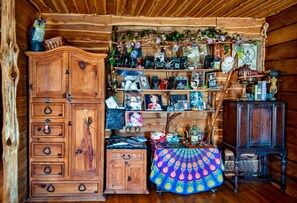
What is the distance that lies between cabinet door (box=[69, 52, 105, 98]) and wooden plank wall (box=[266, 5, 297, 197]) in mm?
2360

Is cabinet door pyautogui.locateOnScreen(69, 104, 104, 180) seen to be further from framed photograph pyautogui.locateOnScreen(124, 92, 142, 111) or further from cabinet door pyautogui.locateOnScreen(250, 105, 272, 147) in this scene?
cabinet door pyautogui.locateOnScreen(250, 105, 272, 147)

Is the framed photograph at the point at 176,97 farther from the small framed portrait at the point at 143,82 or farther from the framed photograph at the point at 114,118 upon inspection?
the framed photograph at the point at 114,118

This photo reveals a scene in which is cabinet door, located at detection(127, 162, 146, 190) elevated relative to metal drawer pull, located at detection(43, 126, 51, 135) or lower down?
lower down

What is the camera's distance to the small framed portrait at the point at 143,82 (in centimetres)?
362

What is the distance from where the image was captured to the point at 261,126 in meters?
3.35

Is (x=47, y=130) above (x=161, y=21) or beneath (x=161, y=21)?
beneath

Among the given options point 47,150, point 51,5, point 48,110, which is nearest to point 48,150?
point 47,150

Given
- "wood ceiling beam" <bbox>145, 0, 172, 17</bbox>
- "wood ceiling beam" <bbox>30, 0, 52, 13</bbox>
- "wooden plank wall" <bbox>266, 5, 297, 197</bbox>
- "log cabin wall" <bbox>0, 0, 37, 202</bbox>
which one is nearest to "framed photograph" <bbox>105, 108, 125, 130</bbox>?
"log cabin wall" <bbox>0, 0, 37, 202</bbox>

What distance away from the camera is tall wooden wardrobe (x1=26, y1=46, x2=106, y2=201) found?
3.06m

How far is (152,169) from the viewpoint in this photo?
3252mm

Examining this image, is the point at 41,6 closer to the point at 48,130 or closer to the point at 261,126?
the point at 48,130

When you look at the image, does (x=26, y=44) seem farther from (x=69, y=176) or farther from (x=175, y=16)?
(x=175, y=16)

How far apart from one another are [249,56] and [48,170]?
3.19 meters

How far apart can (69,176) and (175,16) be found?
2.57 meters
